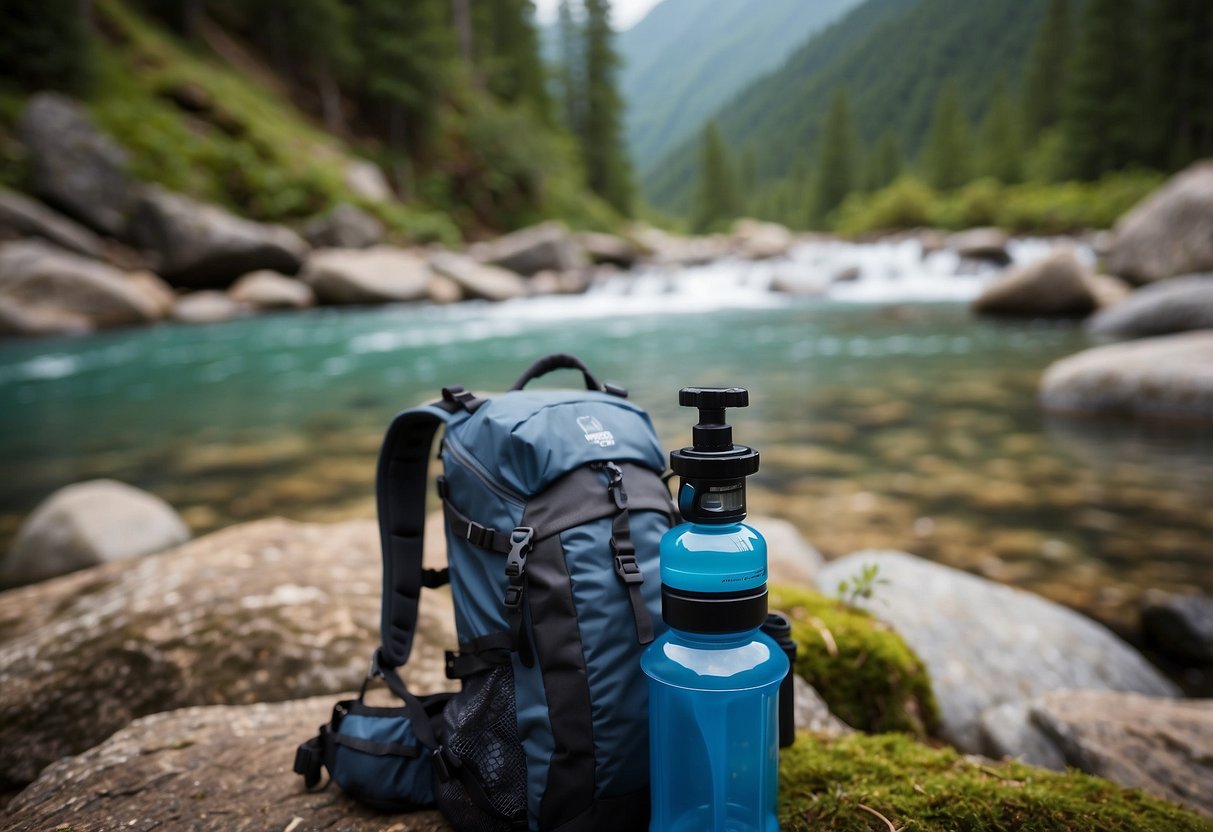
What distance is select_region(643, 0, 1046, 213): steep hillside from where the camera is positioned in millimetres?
103750

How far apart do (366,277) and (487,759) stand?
19025 mm

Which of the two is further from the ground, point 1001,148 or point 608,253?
point 1001,148

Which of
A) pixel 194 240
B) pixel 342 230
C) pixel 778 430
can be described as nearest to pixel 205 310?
pixel 194 240

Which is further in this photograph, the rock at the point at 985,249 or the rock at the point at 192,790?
the rock at the point at 985,249

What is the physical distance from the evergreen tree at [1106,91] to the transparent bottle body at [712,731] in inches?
1981

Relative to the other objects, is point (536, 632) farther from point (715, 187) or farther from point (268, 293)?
point (715, 187)

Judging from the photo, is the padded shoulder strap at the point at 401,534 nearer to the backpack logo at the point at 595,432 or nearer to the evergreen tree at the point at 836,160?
the backpack logo at the point at 595,432

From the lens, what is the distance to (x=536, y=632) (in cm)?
149

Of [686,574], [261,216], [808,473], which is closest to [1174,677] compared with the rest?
[808,473]

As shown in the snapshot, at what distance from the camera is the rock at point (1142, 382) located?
7.39 m

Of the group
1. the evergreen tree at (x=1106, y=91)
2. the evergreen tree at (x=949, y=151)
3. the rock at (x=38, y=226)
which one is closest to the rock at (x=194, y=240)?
the rock at (x=38, y=226)

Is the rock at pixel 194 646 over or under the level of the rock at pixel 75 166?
under

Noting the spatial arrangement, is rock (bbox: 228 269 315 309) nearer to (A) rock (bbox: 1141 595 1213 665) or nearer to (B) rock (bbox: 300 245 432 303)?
(B) rock (bbox: 300 245 432 303)

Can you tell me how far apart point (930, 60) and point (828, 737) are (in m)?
134
